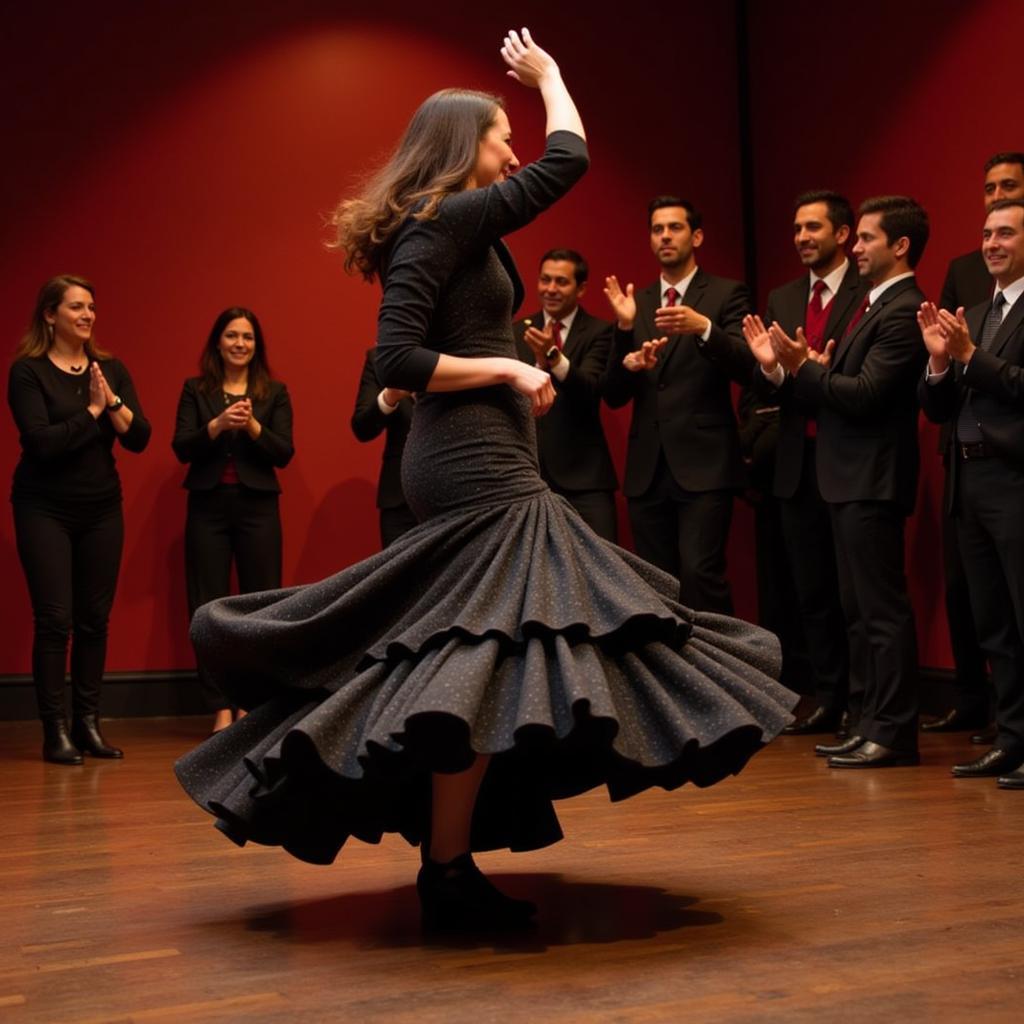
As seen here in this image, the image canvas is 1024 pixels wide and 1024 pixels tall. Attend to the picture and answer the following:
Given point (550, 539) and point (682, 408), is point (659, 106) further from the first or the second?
point (550, 539)

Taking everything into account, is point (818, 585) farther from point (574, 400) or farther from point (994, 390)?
point (994, 390)

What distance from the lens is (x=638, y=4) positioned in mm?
6805

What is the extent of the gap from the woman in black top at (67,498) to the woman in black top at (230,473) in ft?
1.49

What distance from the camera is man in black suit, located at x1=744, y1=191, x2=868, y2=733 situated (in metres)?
5.12

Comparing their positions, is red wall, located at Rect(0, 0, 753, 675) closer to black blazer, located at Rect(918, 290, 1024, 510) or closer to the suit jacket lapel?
black blazer, located at Rect(918, 290, 1024, 510)

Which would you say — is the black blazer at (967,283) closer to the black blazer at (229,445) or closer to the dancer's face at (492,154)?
the black blazer at (229,445)

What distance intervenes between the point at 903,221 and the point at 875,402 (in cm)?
61

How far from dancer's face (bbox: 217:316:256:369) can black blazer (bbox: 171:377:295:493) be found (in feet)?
0.48

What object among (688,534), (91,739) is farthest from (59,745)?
(688,534)

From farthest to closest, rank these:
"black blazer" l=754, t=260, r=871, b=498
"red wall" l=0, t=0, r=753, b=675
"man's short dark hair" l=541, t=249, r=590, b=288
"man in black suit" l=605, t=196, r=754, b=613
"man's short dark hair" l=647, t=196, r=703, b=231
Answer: "red wall" l=0, t=0, r=753, b=675
"man's short dark hair" l=541, t=249, r=590, b=288
"man's short dark hair" l=647, t=196, r=703, b=231
"man in black suit" l=605, t=196, r=754, b=613
"black blazer" l=754, t=260, r=871, b=498

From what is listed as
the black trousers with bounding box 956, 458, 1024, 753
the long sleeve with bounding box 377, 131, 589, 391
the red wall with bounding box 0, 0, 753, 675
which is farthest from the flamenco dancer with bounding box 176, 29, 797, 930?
the red wall with bounding box 0, 0, 753, 675

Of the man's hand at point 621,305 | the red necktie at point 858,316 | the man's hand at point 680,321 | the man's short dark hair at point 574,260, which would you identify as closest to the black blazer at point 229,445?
the man's short dark hair at point 574,260

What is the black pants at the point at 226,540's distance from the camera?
226 inches

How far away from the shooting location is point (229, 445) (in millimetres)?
5766
